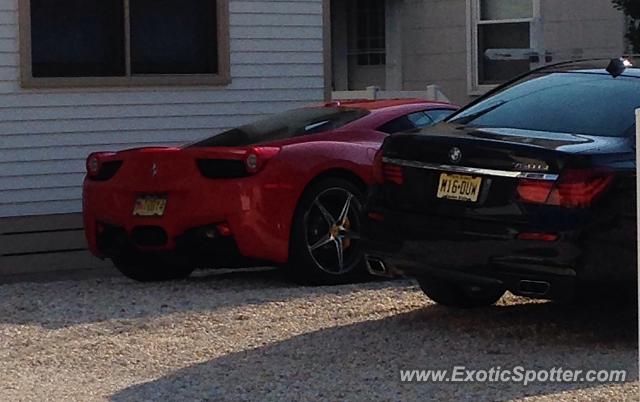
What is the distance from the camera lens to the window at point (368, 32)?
19.3 m

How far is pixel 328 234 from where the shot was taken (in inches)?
386

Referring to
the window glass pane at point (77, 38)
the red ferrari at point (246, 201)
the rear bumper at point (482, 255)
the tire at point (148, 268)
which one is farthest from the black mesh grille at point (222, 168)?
the window glass pane at point (77, 38)

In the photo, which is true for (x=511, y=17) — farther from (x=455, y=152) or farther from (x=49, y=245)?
(x=455, y=152)

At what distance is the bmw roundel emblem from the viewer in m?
7.57

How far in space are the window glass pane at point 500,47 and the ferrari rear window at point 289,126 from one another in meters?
7.08

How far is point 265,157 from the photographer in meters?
9.59

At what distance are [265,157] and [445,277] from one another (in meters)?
2.35

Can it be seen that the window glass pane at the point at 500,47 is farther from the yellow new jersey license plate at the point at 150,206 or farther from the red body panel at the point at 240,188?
the yellow new jersey license plate at the point at 150,206

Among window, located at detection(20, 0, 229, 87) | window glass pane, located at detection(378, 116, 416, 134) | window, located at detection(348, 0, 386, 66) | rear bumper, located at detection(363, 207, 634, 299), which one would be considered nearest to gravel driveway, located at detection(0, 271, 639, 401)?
rear bumper, located at detection(363, 207, 634, 299)

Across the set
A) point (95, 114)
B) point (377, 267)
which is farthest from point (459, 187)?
point (95, 114)

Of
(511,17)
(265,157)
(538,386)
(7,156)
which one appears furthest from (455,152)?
(511,17)

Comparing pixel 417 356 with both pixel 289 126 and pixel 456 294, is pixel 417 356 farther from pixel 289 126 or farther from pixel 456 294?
pixel 289 126

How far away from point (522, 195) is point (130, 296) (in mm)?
3340

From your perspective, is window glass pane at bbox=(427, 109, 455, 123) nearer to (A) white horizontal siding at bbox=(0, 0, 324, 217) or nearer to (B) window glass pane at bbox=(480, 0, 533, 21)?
(A) white horizontal siding at bbox=(0, 0, 324, 217)
